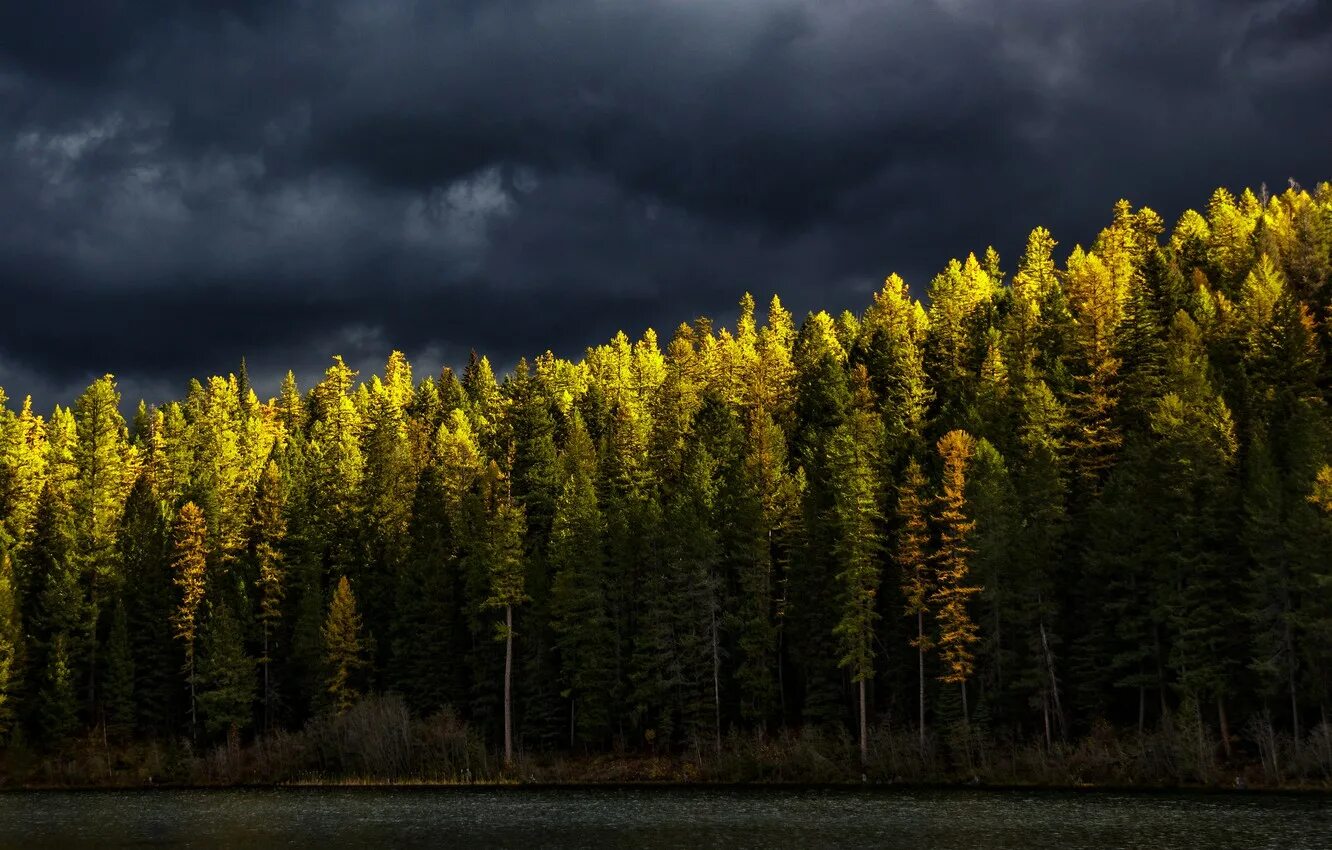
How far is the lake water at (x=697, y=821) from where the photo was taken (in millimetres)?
43969

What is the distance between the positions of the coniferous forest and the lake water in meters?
9.81

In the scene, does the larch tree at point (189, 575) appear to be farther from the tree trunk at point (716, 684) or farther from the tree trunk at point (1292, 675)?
the tree trunk at point (1292, 675)

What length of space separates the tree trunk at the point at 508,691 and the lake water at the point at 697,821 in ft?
39.0

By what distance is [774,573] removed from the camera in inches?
3433

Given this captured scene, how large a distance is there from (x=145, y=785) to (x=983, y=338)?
82998mm

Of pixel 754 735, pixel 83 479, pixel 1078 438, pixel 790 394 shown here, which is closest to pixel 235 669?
pixel 83 479

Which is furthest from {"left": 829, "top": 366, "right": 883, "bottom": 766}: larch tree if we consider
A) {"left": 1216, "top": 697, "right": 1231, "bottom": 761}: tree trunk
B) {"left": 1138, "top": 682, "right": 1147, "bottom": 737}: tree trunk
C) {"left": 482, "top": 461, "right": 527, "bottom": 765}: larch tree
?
{"left": 482, "top": 461, "right": 527, "bottom": 765}: larch tree

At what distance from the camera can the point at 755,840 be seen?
45156 mm

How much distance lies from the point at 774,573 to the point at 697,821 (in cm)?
3585

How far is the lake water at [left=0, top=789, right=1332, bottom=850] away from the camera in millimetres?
43969

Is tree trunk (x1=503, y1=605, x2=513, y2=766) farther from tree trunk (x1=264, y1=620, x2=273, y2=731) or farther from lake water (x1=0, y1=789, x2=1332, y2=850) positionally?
tree trunk (x1=264, y1=620, x2=273, y2=731)

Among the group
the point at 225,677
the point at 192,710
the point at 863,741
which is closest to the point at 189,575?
the point at 225,677

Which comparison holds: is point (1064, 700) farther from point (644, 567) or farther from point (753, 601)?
point (644, 567)

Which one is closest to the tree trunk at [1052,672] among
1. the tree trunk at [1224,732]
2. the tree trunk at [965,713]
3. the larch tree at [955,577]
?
the larch tree at [955,577]
